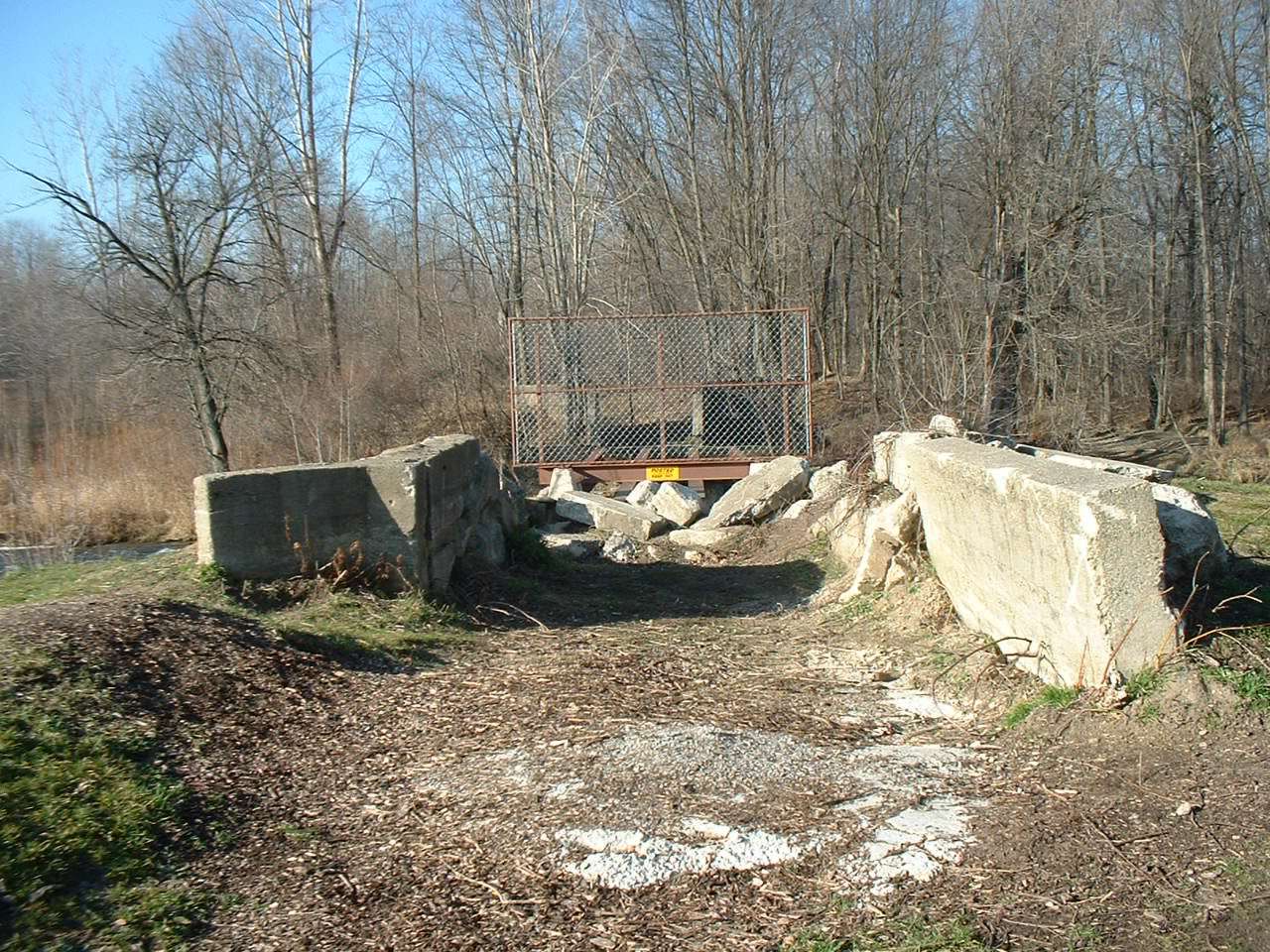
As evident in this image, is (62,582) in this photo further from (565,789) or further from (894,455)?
(894,455)

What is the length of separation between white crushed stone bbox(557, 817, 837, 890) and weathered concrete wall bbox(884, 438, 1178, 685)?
163cm

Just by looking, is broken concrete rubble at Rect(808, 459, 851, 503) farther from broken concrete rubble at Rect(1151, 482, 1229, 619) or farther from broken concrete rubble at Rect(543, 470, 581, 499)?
broken concrete rubble at Rect(1151, 482, 1229, 619)

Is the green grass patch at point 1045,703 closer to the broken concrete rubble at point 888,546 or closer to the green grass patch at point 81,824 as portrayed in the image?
the broken concrete rubble at point 888,546

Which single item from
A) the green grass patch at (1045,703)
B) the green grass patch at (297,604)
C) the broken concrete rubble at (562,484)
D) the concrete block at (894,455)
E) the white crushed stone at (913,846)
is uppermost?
the concrete block at (894,455)

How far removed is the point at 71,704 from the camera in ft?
Result: 15.3

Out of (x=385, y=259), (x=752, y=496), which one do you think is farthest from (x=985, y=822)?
(x=385, y=259)

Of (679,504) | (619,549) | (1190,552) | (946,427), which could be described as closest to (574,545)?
(619,549)

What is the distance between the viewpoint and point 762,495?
479 inches

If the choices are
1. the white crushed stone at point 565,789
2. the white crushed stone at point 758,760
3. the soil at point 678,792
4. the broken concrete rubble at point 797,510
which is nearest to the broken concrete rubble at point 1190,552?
the soil at point 678,792

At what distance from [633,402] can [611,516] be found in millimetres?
3044

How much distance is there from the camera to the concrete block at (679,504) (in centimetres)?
1300

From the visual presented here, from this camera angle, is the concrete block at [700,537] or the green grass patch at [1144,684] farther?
the concrete block at [700,537]

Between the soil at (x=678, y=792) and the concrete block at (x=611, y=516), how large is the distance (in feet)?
18.8

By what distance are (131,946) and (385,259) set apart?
82.8 ft
